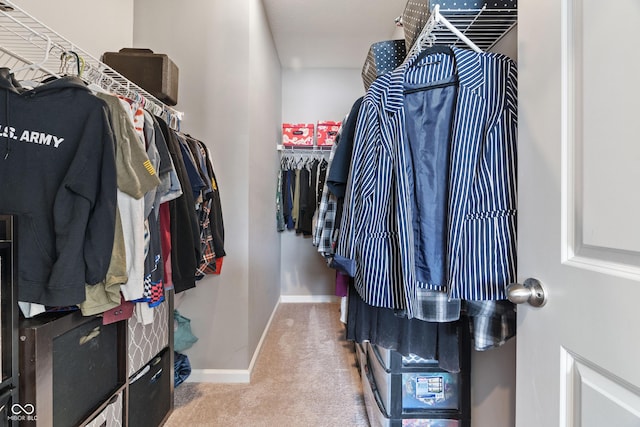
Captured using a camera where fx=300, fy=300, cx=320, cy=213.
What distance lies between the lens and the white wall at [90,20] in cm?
131

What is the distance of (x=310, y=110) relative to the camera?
3.51 m

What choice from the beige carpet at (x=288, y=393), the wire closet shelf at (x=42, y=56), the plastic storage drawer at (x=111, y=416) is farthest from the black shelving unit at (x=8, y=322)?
the beige carpet at (x=288, y=393)

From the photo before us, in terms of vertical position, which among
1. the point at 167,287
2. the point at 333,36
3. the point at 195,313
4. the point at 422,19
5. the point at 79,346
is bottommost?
the point at 195,313

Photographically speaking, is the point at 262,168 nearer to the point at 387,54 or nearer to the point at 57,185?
the point at 387,54

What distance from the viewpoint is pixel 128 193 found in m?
0.93

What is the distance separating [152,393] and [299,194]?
2230 millimetres

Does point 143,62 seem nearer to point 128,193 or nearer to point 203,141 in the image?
point 203,141

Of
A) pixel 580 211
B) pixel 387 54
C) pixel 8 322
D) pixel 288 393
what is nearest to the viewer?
pixel 580 211

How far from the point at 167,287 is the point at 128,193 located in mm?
494

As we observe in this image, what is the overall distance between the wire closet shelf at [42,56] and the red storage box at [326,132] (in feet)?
5.82

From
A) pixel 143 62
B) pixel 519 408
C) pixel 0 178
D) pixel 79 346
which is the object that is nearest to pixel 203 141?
pixel 143 62

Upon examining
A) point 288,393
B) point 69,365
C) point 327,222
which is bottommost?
point 288,393

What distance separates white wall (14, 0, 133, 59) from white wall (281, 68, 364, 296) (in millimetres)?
1836

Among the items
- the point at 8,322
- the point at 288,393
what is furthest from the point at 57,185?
the point at 288,393
